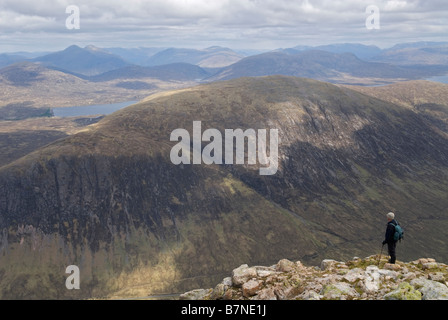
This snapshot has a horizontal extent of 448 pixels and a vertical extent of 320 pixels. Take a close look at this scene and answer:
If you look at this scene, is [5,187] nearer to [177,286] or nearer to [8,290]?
[8,290]

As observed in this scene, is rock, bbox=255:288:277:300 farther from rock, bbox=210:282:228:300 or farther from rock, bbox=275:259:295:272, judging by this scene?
rock, bbox=275:259:295:272

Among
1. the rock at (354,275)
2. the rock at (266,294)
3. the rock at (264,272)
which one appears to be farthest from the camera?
the rock at (264,272)

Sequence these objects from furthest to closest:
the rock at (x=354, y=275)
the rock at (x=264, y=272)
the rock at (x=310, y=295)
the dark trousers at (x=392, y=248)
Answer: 1. the rock at (x=264, y=272)
2. the dark trousers at (x=392, y=248)
3. the rock at (x=354, y=275)
4. the rock at (x=310, y=295)

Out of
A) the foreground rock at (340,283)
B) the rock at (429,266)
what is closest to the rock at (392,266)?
the foreground rock at (340,283)

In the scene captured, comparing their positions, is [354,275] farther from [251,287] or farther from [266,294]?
[251,287]

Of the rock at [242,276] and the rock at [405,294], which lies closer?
the rock at [405,294]

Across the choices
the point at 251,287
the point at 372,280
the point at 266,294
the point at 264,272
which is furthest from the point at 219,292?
the point at 372,280

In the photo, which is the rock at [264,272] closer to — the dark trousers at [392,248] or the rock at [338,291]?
the rock at [338,291]
